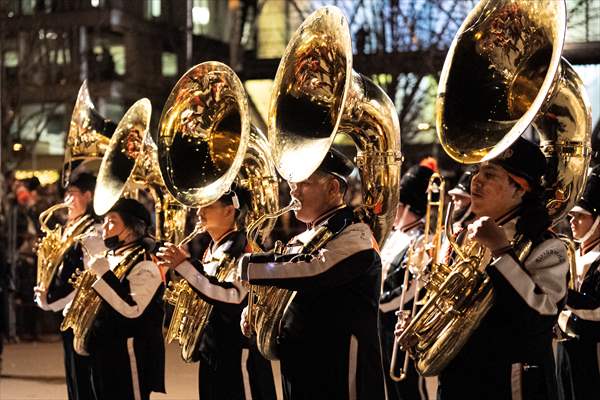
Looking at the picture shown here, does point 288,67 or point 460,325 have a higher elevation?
point 288,67

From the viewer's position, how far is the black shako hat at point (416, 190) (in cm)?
856

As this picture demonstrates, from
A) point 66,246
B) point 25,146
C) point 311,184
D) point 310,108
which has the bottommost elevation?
point 25,146

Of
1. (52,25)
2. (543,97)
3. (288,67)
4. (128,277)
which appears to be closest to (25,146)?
(52,25)

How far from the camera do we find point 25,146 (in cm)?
2100

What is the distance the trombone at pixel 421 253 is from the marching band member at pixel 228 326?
0.78 meters

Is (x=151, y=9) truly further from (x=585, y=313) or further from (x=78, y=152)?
(x=585, y=313)

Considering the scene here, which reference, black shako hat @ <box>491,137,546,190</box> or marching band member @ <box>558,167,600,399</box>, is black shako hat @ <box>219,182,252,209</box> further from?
black shako hat @ <box>491,137,546,190</box>

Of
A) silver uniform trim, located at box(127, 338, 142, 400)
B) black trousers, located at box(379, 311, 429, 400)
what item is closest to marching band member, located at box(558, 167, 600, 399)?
black trousers, located at box(379, 311, 429, 400)

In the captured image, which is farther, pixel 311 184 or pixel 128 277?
pixel 128 277

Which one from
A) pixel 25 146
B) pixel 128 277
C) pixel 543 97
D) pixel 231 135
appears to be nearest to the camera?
pixel 543 97

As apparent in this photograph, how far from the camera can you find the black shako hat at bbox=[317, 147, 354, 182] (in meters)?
5.47

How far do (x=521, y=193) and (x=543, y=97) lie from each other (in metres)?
0.64

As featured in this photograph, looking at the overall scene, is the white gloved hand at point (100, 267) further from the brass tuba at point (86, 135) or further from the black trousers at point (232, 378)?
the brass tuba at point (86, 135)

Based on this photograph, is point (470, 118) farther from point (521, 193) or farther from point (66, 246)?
point (66, 246)
